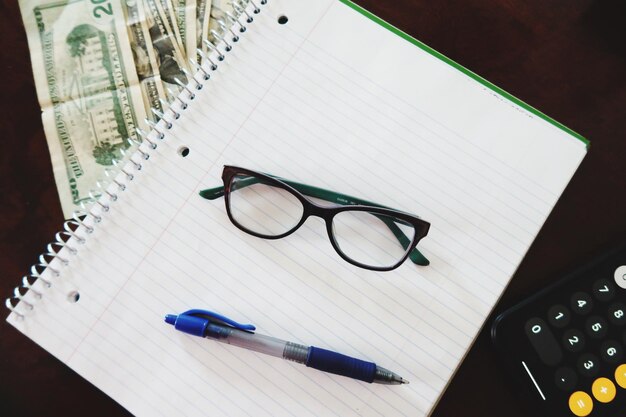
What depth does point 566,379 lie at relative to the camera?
1.63 ft

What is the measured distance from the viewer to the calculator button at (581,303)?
515mm

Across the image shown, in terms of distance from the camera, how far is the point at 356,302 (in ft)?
1.65

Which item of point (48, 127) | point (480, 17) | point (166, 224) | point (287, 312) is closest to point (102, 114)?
point (48, 127)

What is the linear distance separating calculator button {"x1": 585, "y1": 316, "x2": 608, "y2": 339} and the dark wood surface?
60 millimetres

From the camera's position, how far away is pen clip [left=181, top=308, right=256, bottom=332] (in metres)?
0.49

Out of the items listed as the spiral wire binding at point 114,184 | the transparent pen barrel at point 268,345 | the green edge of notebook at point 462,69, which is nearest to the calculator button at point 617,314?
the green edge of notebook at point 462,69

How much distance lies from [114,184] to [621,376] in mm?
579

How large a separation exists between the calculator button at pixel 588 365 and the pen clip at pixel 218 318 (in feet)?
1.13

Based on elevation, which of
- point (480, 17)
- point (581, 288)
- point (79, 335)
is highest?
point (480, 17)

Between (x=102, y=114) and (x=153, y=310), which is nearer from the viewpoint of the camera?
(x=153, y=310)

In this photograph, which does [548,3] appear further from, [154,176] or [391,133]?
[154,176]

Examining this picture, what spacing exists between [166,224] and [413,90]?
12.3 inches

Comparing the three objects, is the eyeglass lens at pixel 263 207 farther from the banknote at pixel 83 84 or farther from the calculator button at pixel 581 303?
the calculator button at pixel 581 303

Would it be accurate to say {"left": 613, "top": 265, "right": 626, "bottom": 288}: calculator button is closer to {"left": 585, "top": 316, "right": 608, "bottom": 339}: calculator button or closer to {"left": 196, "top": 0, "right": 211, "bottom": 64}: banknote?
{"left": 585, "top": 316, "right": 608, "bottom": 339}: calculator button
